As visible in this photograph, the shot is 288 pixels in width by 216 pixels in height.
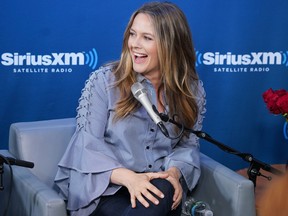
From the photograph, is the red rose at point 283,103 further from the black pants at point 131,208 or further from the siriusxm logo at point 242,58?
the siriusxm logo at point 242,58

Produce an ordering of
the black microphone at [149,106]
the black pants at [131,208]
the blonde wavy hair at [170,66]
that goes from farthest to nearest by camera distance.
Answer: the blonde wavy hair at [170,66] → the black pants at [131,208] → the black microphone at [149,106]

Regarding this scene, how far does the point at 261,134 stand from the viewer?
10.3 ft

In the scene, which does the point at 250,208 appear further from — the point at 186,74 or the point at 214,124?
the point at 214,124

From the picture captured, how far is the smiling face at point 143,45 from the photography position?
193 centimetres

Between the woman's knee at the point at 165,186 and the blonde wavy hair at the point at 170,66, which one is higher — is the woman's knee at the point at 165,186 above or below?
below

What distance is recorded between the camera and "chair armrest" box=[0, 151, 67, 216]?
5.15ft

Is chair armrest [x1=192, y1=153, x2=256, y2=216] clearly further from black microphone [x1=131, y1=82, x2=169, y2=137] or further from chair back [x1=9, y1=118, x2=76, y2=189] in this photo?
chair back [x1=9, y1=118, x2=76, y2=189]

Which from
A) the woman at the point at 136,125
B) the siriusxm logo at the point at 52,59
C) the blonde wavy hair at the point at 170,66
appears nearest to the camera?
the woman at the point at 136,125

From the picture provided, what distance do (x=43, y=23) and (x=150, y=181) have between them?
1.33 m

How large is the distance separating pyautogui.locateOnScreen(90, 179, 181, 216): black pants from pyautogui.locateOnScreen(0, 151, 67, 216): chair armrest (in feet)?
0.67

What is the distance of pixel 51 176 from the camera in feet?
6.66

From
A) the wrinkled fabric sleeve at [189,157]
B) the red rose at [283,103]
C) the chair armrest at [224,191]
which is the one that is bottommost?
the chair armrest at [224,191]

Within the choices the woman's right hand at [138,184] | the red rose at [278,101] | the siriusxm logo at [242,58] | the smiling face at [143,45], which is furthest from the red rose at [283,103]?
the siriusxm logo at [242,58]

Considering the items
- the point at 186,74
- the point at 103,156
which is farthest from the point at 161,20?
the point at 103,156
